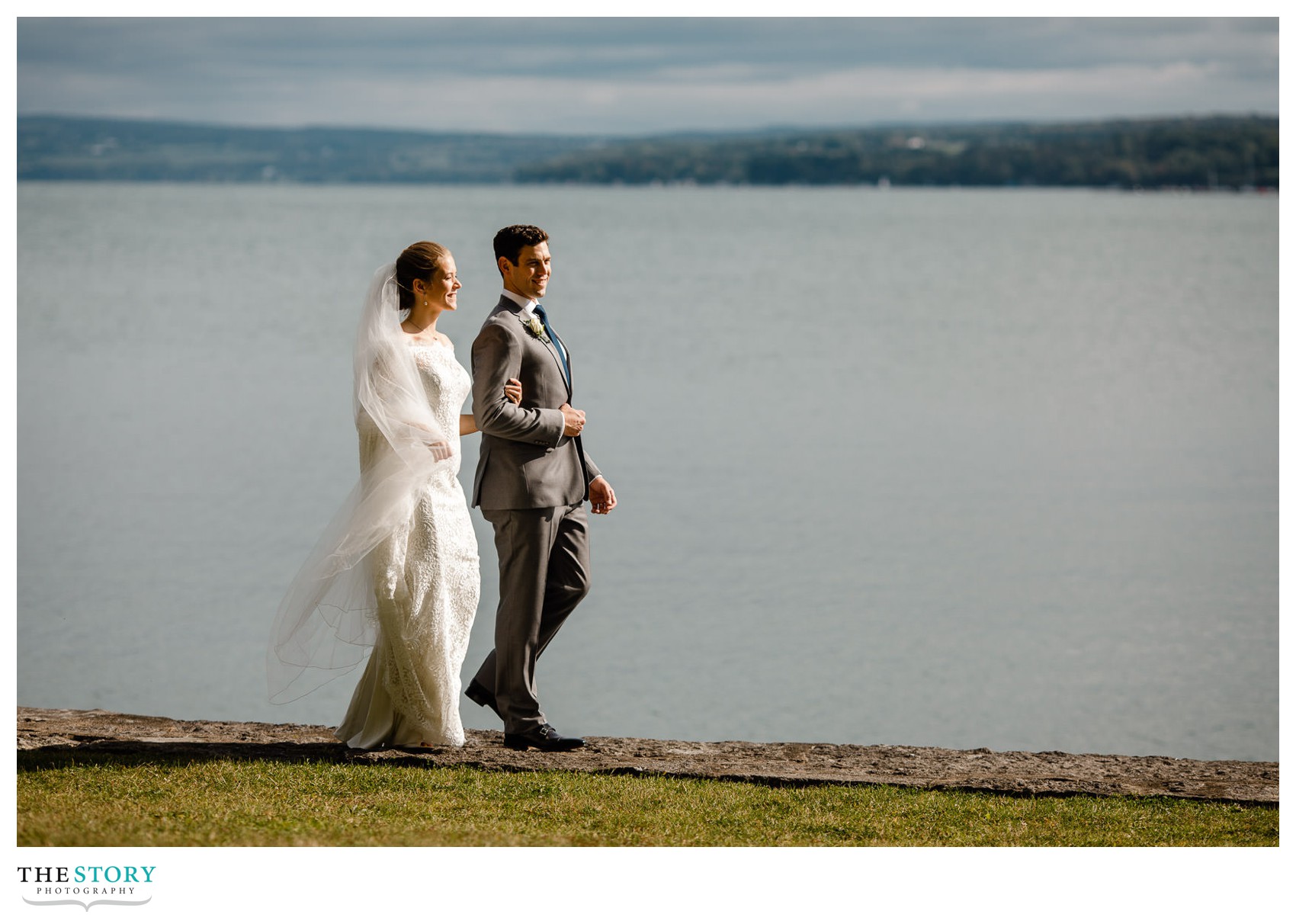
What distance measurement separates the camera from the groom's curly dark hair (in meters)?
6.03

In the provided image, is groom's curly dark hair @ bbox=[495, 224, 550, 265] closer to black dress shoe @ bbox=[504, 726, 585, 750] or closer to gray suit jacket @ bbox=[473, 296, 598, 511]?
gray suit jacket @ bbox=[473, 296, 598, 511]

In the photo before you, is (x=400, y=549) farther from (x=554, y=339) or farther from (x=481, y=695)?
(x=554, y=339)

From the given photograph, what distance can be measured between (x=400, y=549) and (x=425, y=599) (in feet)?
0.72

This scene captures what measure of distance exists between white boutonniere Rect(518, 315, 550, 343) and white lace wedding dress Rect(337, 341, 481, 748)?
309 millimetres

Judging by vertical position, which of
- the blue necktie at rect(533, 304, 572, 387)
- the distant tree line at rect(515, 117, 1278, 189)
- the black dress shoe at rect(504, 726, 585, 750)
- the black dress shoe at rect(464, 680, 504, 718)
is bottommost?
the black dress shoe at rect(504, 726, 585, 750)

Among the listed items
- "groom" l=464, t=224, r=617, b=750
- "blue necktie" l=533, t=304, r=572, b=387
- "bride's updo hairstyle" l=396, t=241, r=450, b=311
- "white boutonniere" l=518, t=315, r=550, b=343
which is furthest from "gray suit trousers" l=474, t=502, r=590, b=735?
"bride's updo hairstyle" l=396, t=241, r=450, b=311

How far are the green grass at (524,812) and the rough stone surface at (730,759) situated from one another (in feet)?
0.41

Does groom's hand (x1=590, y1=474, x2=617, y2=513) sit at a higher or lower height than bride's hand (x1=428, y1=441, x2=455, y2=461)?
lower

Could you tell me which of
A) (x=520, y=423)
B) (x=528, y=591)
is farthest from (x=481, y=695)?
(x=520, y=423)

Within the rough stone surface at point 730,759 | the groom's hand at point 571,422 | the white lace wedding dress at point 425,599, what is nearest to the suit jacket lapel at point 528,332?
the groom's hand at point 571,422

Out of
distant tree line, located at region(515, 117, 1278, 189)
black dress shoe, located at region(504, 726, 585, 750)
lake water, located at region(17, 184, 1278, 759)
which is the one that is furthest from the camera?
distant tree line, located at region(515, 117, 1278, 189)

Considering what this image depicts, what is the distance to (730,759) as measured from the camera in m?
6.51

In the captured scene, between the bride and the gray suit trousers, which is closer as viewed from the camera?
the bride
